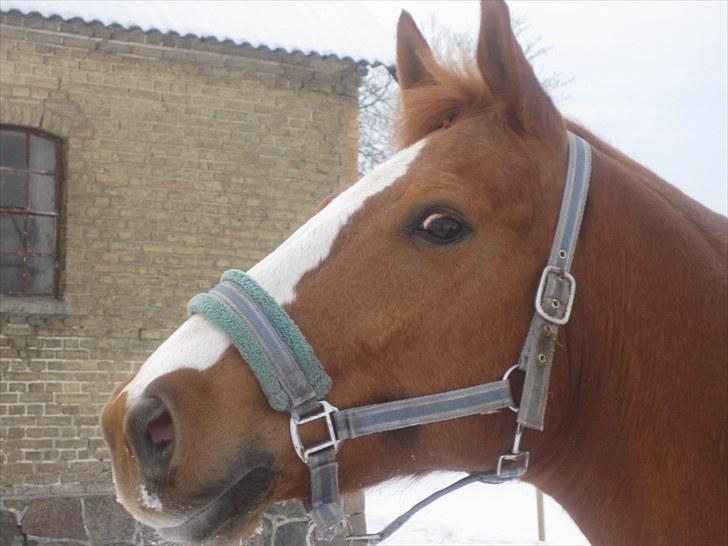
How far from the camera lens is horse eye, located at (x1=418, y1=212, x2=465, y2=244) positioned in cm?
172

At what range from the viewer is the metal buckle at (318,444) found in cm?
162

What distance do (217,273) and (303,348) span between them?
18.7 ft

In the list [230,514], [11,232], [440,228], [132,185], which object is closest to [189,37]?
[132,185]

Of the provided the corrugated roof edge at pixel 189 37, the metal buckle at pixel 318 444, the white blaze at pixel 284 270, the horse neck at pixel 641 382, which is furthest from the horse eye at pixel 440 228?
the corrugated roof edge at pixel 189 37

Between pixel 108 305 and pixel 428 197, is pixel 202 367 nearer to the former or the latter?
pixel 428 197

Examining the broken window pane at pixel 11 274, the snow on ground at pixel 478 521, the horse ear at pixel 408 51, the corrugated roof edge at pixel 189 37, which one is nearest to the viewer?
the horse ear at pixel 408 51

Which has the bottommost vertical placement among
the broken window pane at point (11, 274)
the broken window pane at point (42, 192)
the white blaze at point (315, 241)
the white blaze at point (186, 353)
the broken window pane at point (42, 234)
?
the white blaze at point (186, 353)

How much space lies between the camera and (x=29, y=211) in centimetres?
682

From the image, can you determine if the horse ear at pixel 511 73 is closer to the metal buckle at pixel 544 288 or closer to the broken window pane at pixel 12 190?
the metal buckle at pixel 544 288

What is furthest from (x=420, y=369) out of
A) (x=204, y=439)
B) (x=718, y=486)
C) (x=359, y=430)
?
(x=718, y=486)

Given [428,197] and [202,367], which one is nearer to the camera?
[202,367]

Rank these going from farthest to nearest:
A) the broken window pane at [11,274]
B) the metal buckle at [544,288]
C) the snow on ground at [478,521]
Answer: the snow on ground at [478,521]
the broken window pane at [11,274]
the metal buckle at [544,288]

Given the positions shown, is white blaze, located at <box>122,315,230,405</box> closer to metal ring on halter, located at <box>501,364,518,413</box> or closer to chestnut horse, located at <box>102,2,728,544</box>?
chestnut horse, located at <box>102,2,728,544</box>

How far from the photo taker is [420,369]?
1.70m
